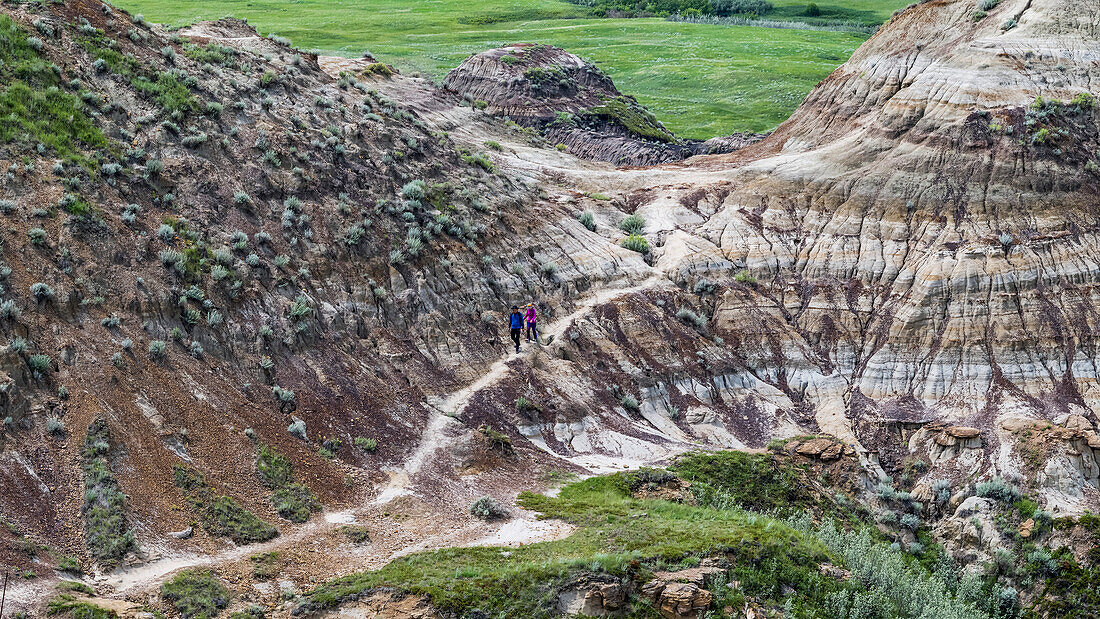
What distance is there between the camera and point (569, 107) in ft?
255

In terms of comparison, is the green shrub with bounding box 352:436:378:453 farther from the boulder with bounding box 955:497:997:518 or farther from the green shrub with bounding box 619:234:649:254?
the boulder with bounding box 955:497:997:518

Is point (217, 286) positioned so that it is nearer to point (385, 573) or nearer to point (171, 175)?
point (171, 175)

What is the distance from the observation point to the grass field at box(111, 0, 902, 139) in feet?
313

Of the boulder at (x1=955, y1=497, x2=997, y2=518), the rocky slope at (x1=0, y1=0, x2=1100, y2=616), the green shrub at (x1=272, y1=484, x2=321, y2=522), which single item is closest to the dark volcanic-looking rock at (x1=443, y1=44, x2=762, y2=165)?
the rocky slope at (x1=0, y1=0, x2=1100, y2=616)

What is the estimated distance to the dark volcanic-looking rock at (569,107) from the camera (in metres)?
73.9

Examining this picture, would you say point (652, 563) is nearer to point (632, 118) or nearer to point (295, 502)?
point (295, 502)

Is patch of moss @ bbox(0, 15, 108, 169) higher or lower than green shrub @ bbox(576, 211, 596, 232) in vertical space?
higher

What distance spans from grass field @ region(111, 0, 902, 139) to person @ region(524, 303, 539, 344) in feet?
168

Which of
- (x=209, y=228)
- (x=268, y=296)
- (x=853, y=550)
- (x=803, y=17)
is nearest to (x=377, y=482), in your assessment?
(x=268, y=296)

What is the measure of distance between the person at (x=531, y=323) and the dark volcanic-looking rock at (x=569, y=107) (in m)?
35.4

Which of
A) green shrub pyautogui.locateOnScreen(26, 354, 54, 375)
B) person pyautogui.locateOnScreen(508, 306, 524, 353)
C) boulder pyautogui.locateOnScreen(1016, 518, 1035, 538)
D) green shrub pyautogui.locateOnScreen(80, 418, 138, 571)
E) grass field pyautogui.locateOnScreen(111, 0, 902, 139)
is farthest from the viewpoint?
grass field pyautogui.locateOnScreen(111, 0, 902, 139)

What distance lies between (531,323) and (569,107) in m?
43.6

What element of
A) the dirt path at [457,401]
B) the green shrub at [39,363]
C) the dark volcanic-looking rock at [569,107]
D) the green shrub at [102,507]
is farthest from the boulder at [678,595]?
the dark volcanic-looking rock at [569,107]

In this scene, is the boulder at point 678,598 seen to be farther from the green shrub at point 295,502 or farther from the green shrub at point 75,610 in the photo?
the green shrub at point 75,610
